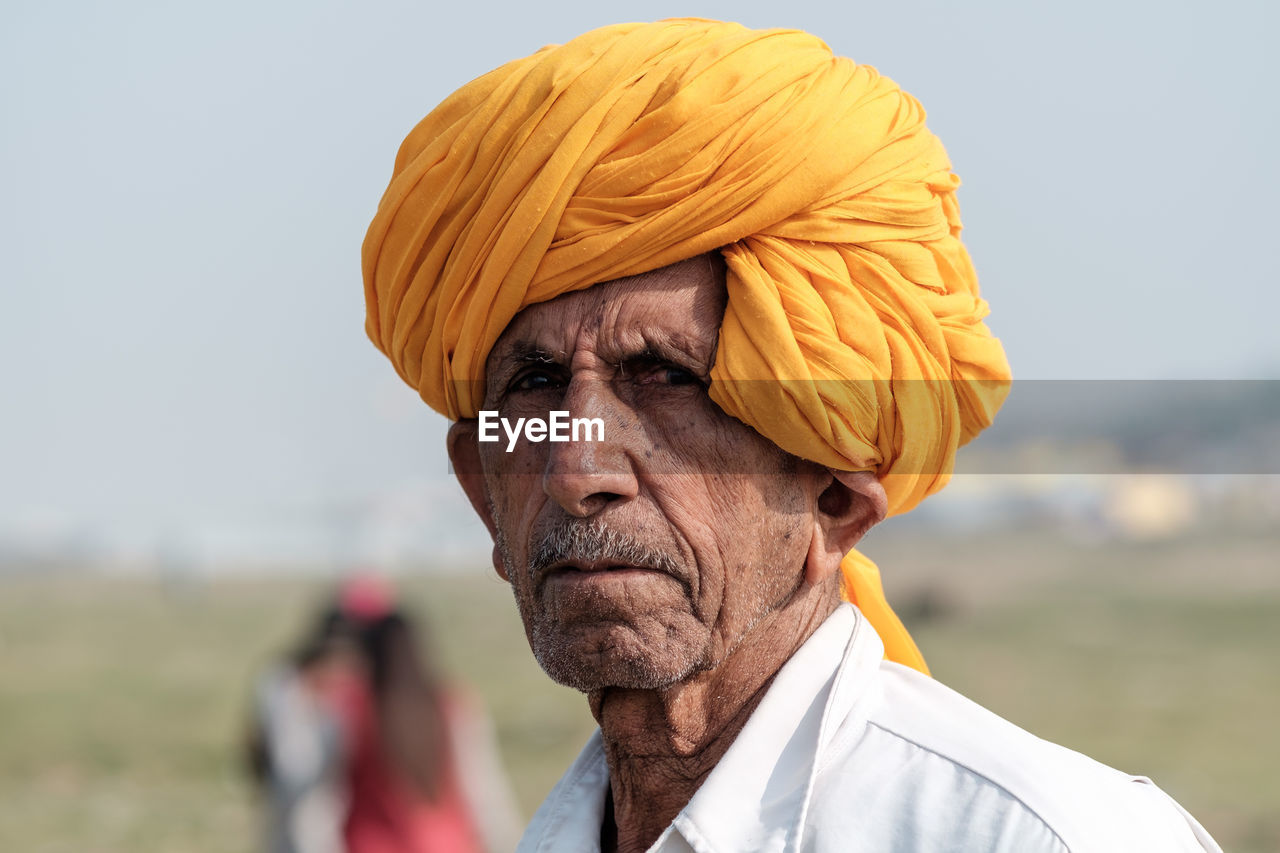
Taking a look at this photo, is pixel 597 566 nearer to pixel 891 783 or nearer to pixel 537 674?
pixel 891 783

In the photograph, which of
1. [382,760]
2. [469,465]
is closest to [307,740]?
[382,760]

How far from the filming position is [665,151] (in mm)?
2598

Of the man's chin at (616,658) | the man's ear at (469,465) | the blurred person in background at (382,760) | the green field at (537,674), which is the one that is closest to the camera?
the man's chin at (616,658)

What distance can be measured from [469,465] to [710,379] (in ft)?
2.13

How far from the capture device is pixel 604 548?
2.51 meters

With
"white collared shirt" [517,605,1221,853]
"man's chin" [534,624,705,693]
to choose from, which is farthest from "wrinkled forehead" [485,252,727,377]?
"white collared shirt" [517,605,1221,853]

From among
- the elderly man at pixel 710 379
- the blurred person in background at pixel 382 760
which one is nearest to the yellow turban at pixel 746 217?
the elderly man at pixel 710 379

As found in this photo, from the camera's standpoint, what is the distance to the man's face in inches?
98.8

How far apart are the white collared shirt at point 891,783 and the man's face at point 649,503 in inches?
6.5

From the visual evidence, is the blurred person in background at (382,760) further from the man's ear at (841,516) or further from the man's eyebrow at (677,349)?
the man's eyebrow at (677,349)

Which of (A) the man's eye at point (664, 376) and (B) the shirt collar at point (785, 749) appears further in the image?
(A) the man's eye at point (664, 376)

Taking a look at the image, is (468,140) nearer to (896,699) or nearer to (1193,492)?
(896,699)

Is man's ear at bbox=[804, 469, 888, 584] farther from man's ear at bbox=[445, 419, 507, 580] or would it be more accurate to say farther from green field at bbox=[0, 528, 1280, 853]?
green field at bbox=[0, 528, 1280, 853]

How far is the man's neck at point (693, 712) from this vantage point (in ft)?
8.61
